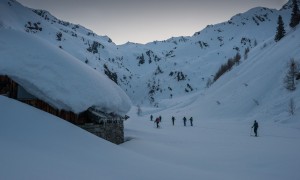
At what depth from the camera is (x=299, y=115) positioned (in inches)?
981

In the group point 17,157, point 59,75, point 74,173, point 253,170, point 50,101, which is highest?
point 59,75

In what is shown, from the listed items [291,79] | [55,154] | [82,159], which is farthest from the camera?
[291,79]

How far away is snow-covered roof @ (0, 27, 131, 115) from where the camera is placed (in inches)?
398

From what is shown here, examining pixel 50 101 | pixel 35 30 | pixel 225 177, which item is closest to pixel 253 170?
pixel 225 177

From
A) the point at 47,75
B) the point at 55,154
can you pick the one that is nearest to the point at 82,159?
the point at 55,154

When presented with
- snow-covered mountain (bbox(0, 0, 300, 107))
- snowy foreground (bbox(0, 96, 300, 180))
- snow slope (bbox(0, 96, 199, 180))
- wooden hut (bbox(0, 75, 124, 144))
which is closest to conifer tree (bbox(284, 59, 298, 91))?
snowy foreground (bbox(0, 96, 300, 180))

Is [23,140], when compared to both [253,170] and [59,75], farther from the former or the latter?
[253,170]

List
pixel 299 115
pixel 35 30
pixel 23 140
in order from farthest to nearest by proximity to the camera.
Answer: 1. pixel 35 30
2. pixel 299 115
3. pixel 23 140

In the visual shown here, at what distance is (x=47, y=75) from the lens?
33.9 feet

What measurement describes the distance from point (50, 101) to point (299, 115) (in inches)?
966

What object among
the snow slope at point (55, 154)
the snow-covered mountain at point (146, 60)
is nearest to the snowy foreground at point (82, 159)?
the snow slope at point (55, 154)

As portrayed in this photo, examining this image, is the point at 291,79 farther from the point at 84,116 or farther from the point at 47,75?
the point at 47,75

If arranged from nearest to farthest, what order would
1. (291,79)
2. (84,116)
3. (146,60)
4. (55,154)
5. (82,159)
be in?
(55,154)
(82,159)
(84,116)
(291,79)
(146,60)

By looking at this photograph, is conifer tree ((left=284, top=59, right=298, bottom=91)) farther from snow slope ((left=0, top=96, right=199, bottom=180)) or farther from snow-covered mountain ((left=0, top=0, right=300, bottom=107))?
snow-covered mountain ((left=0, top=0, right=300, bottom=107))
